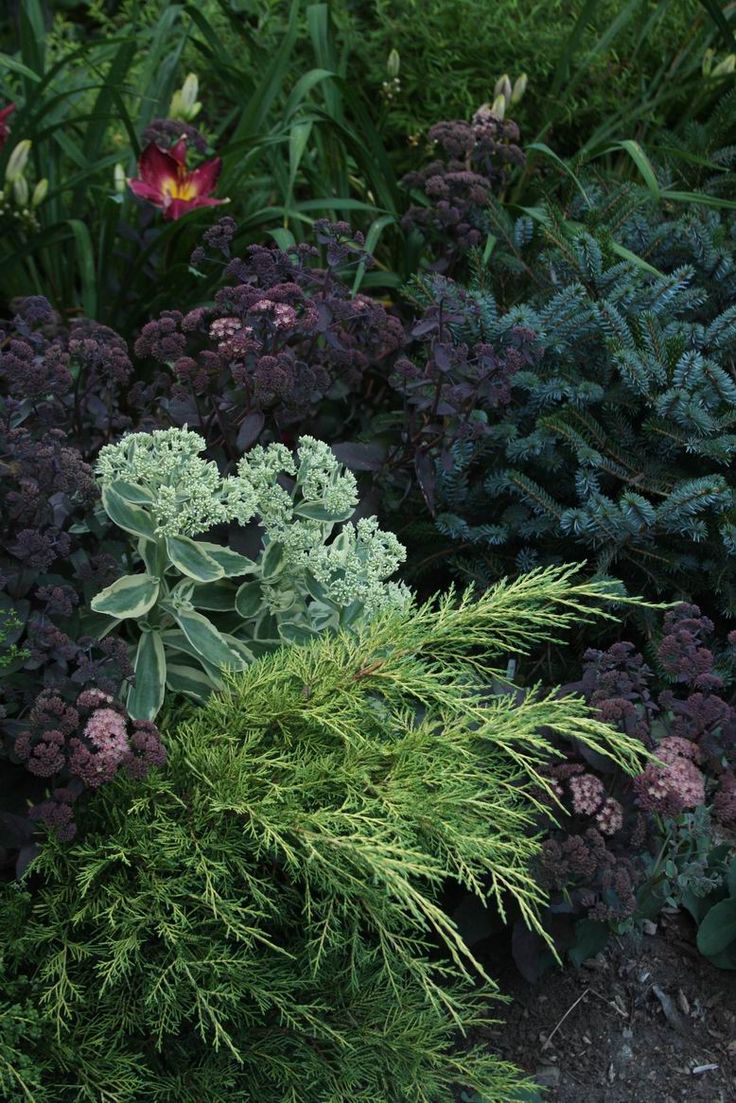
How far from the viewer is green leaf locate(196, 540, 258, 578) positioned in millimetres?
2088

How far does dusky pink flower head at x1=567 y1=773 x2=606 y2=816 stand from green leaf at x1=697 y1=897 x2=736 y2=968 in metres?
0.38

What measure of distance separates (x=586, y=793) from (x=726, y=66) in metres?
2.43

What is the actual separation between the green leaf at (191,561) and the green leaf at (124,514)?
6 centimetres

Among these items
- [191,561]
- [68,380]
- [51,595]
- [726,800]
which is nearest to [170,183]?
[68,380]

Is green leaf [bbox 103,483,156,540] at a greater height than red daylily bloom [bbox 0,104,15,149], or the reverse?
green leaf [bbox 103,483,156,540]

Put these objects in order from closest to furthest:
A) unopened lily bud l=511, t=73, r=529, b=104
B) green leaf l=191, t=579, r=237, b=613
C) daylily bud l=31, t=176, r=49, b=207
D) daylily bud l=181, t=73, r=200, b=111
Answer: green leaf l=191, t=579, r=237, b=613, daylily bud l=31, t=176, r=49, b=207, daylily bud l=181, t=73, r=200, b=111, unopened lily bud l=511, t=73, r=529, b=104

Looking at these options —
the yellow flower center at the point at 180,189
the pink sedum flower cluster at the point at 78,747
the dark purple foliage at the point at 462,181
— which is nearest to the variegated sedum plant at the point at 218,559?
the pink sedum flower cluster at the point at 78,747

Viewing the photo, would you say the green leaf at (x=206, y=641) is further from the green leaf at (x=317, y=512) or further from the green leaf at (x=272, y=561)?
the green leaf at (x=317, y=512)

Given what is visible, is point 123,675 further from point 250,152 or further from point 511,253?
point 250,152

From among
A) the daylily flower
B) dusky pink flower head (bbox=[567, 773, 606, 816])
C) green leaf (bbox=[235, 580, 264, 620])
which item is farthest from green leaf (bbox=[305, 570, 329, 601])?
the daylily flower

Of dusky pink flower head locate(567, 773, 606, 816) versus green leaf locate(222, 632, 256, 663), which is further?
green leaf locate(222, 632, 256, 663)

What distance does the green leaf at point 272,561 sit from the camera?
2104mm

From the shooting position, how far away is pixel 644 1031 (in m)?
2.16

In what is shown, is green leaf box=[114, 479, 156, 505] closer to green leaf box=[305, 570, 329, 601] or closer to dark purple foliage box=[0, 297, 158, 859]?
dark purple foliage box=[0, 297, 158, 859]
